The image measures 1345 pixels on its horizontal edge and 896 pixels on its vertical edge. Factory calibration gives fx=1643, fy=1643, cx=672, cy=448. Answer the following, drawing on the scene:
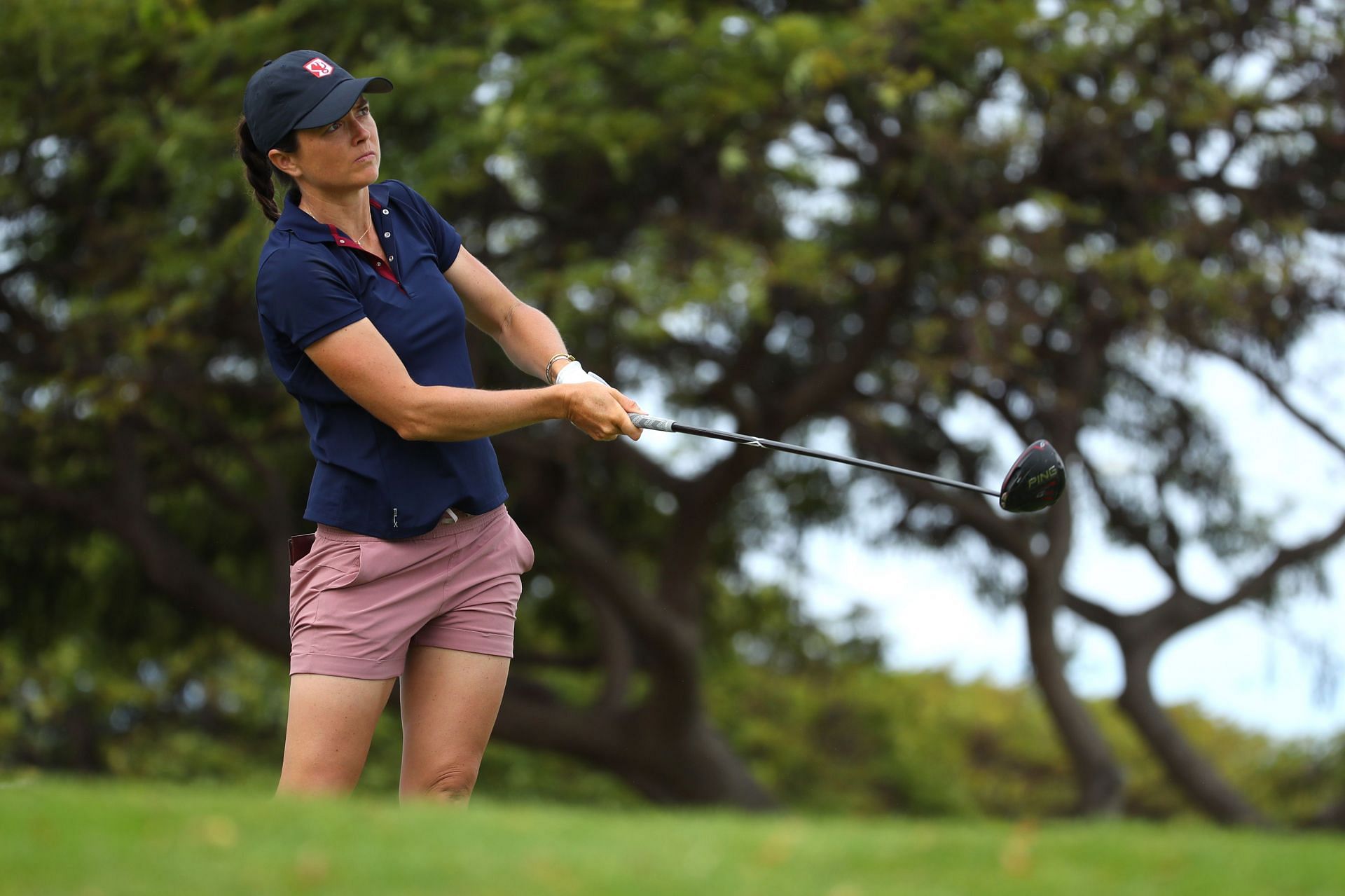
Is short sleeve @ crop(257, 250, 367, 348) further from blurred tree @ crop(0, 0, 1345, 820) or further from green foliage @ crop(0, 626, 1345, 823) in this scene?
green foliage @ crop(0, 626, 1345, 823)

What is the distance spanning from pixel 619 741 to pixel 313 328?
9025 millimetres

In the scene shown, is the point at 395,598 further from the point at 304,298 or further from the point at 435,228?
the point at 435,228

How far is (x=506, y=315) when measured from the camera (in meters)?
4.37

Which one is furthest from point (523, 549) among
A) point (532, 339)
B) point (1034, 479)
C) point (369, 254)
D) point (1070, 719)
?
point (1070, 719)

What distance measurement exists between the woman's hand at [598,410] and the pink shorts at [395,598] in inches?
13.8

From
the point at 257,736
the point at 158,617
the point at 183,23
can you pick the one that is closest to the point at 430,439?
the point at 183,23

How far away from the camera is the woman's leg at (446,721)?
Result: 152 inches

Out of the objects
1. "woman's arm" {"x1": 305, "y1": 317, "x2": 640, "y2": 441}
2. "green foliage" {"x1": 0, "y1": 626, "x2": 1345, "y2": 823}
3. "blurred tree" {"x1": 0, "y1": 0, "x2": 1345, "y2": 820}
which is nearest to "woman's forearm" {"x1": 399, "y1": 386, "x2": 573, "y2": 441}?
"woman's arm" {"x1": 305, "y1": 317, "x2": 640, "y2": 441}

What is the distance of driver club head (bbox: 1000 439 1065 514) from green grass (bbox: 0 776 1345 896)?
1.05m

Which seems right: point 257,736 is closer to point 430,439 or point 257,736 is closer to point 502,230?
point 502,230

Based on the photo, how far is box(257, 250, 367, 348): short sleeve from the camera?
3.66 m

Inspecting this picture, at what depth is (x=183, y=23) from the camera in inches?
327

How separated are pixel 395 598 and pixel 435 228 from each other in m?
1.02

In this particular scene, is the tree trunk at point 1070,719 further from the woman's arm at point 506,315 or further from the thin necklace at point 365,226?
the thin necklace at point 365,226
